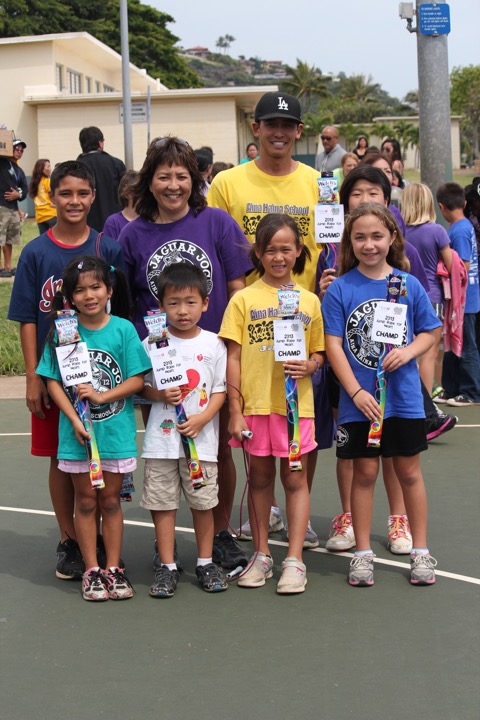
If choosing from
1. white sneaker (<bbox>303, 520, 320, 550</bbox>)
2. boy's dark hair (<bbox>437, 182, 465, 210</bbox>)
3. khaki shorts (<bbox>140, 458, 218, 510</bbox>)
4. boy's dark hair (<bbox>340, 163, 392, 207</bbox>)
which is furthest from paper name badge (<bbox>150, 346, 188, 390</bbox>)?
boy's dark hair (<bbox>437, 182, 465, 210</bbox>)

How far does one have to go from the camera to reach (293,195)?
5320 mm

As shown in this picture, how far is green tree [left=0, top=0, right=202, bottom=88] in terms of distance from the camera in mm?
56000

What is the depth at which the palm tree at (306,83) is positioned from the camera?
98.8 metres

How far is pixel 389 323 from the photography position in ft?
15.5

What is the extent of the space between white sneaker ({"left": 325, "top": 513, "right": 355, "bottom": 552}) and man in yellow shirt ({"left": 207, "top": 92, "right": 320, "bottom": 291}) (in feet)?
4.05

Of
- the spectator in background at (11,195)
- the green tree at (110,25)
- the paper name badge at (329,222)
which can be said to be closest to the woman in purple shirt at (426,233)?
the paper name badge at (329,222)

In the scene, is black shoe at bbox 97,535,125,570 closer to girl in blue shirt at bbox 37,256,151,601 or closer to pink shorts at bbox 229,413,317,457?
girl in blue shirt at bbox 37,256,151,601

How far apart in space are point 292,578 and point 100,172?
301 inches

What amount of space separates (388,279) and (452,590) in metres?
1.45

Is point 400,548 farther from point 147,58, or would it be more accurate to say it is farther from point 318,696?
point 147,58

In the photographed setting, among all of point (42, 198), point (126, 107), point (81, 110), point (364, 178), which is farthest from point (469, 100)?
point (364, 178)

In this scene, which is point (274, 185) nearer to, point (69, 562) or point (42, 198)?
point (69, 562)

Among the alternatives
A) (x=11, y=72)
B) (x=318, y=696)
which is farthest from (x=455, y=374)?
(x=11, y=72)

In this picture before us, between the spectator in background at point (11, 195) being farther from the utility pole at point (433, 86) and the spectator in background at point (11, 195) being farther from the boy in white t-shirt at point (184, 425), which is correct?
the boy in white t-shirt at point (184, 425)
